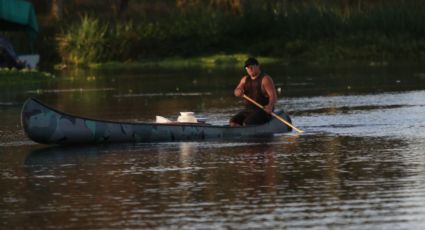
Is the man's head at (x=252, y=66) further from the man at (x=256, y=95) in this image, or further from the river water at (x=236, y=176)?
the river water at (x=236, y=176)

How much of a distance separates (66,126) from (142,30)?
154 ft

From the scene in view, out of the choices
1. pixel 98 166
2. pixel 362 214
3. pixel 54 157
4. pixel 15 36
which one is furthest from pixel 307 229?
pixel 15 36

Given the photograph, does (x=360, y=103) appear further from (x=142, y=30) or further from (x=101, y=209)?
(x=142, y=30)

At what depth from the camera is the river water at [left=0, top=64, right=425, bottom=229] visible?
14.2m

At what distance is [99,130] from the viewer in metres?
22.5

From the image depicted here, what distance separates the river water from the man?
54cm

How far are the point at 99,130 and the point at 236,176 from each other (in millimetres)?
5326

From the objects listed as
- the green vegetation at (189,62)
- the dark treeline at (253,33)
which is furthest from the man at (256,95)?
the green vegetation at (189,62)

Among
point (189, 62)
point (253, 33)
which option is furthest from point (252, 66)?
point (253, 33)

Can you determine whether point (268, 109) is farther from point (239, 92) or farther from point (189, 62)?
point (189, 62)

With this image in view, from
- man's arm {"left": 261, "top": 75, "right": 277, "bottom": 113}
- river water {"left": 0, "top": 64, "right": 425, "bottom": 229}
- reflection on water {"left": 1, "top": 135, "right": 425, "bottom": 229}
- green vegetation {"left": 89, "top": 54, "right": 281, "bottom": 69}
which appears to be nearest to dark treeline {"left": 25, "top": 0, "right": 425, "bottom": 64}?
green vegetation {"left": 89, "top": 54, "right": 281, "bottom": 69}

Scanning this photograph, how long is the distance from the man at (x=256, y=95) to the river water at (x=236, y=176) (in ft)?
1.77

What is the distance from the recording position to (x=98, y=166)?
19656 mm

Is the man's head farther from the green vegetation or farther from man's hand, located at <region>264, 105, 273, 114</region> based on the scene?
the green vegetation
